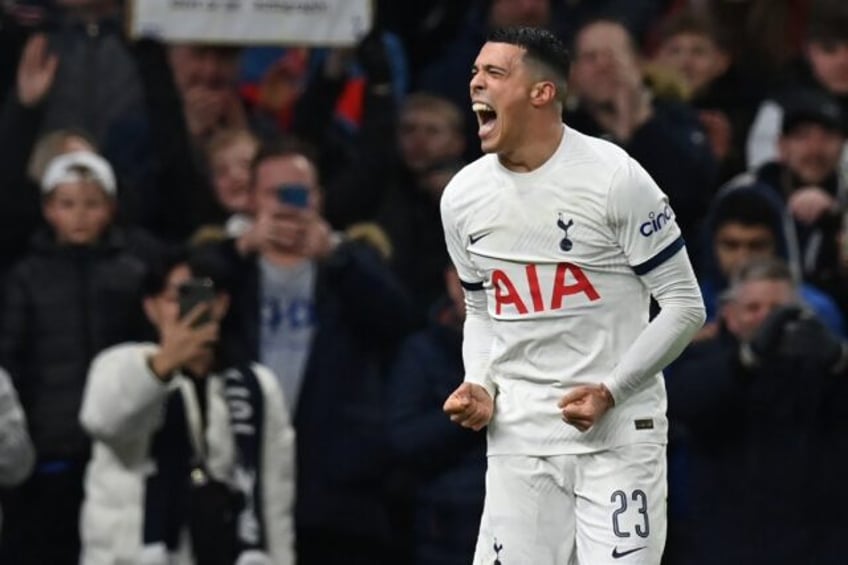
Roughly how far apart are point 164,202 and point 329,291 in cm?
132

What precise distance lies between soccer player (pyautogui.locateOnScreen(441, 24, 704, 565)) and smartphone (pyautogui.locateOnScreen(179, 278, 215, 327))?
2.02m

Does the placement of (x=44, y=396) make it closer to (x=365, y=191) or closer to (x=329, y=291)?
(x=329, y=291)

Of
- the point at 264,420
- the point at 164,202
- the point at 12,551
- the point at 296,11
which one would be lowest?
the point at 12,551

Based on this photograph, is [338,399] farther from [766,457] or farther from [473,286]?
[473,286]

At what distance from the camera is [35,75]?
11.0 meters

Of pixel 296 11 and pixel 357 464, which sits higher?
pixel 296 11

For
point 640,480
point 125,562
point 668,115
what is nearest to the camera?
point 640,480

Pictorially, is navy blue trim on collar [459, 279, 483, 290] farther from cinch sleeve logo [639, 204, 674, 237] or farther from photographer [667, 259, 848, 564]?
photographer [667, 259, 848, 564]

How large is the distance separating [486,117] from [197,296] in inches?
87.8

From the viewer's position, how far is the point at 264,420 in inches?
367

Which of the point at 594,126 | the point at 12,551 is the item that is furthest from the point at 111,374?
the point at 594,126

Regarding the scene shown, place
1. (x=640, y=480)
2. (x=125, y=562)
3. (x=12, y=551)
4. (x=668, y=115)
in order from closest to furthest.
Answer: (x=640, y=480) < (x=125, y=562) < (x=12, y=551) < (x=668, y=115)

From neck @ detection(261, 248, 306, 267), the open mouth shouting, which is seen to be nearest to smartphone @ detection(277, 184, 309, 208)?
neck @ detection(261, 248, 306, 267)

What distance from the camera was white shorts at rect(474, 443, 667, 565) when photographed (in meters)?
7.23
